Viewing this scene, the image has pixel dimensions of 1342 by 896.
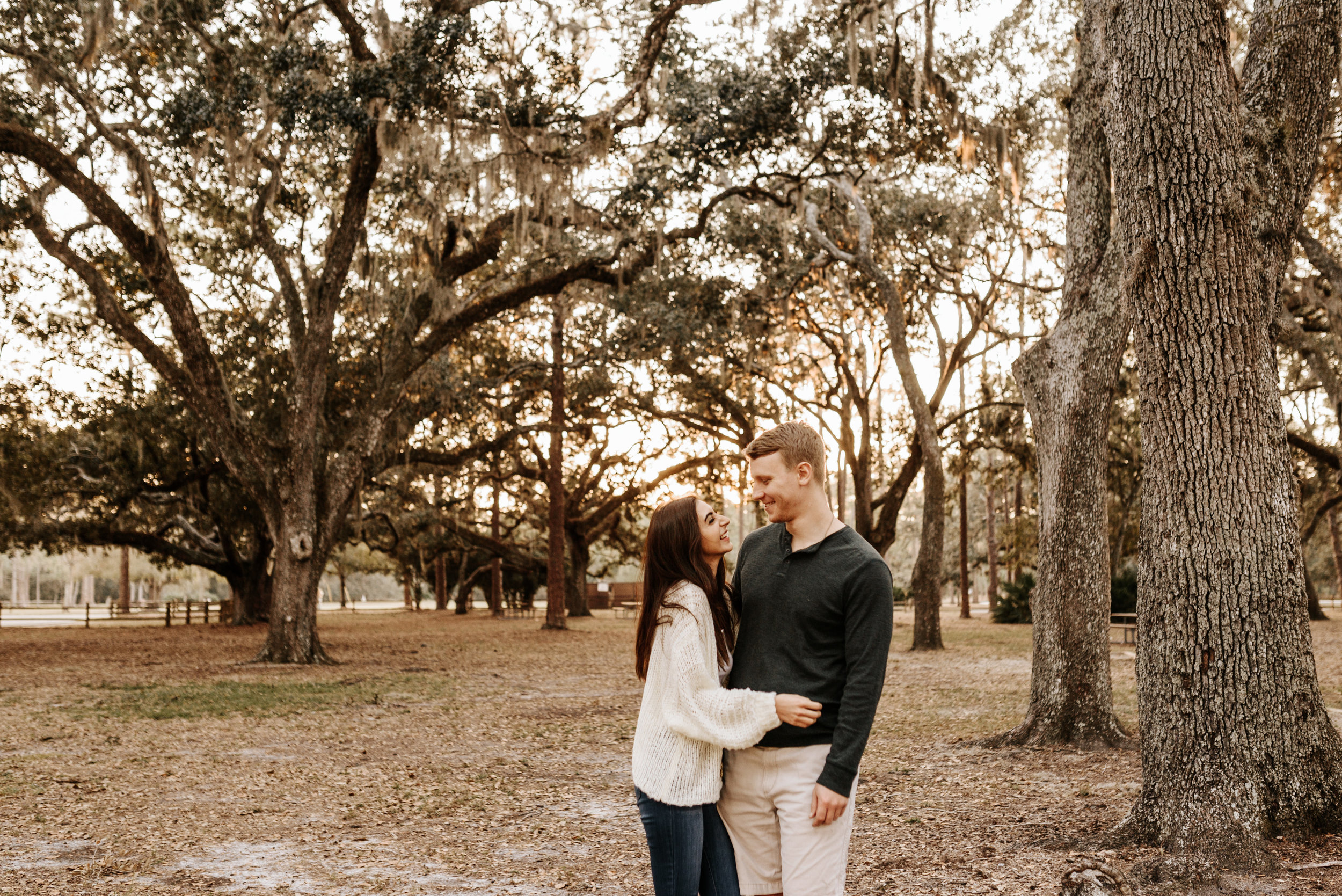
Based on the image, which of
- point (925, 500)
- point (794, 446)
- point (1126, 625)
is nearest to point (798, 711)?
point (794, 446)

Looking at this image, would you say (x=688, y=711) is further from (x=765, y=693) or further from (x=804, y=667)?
(x=804, y=667)

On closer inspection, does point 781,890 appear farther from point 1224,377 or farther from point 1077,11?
point 1077,11

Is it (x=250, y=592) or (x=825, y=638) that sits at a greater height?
(x=825, y=638)

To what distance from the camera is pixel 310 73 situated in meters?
12.3

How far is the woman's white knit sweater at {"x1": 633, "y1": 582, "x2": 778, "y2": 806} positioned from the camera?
2.61m

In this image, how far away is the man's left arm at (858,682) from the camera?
254 centimetres

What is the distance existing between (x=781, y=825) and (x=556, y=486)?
2306cm

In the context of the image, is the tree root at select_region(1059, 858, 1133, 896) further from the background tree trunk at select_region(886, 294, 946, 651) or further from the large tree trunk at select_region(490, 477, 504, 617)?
the large tree trunk at select_region(490, 477, 504, 617)

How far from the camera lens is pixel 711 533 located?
9.02ft

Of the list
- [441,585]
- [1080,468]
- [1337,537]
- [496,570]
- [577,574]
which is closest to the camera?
[1080,468]

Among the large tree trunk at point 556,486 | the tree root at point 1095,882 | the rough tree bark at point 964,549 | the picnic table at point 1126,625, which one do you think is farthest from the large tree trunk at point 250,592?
the tree root at point 1095,882

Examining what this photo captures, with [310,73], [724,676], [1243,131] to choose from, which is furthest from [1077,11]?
[724,676]

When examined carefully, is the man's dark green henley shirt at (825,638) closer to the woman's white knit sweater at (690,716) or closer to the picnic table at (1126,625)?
the woman's white knit sweater at (690,716)

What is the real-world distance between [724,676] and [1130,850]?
2.99m
